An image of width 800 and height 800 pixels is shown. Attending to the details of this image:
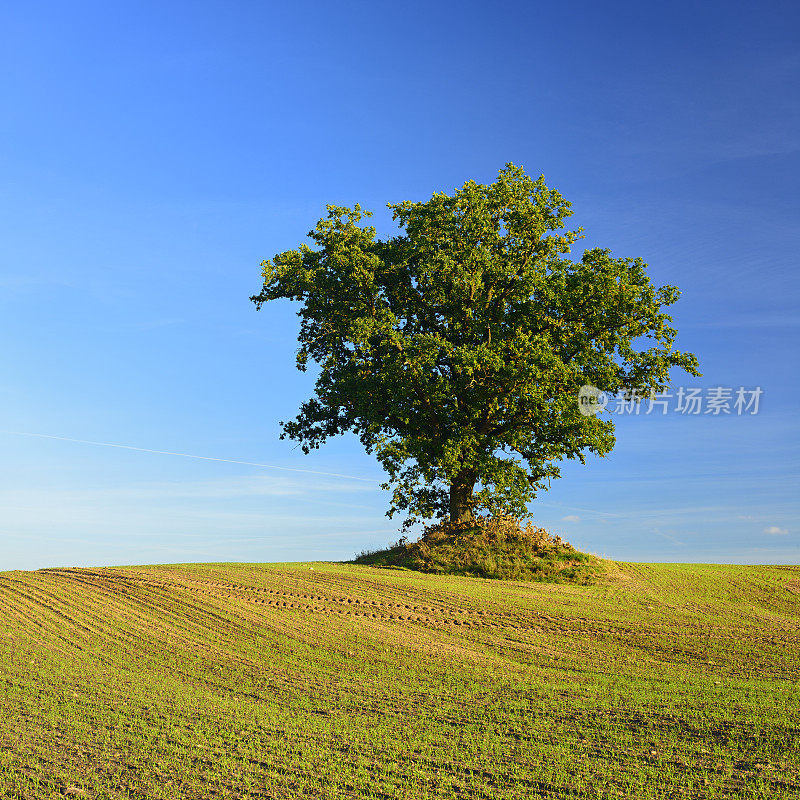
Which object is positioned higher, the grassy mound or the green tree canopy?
the green tree canopy

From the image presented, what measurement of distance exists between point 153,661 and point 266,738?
5.25 metres

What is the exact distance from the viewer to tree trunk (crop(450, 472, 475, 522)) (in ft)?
87.0

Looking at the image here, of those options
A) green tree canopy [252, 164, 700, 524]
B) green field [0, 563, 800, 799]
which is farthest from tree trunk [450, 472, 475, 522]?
green field [0, 563, 800, 799]

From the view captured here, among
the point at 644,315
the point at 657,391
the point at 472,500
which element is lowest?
the point at 472,500

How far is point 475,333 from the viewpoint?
83.4ft

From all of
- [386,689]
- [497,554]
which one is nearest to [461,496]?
[497,554]

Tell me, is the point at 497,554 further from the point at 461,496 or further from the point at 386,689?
the point at 386,689

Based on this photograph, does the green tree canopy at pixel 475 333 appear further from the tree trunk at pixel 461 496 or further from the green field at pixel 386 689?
the green field at pixel 386 689

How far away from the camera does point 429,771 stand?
265 inches

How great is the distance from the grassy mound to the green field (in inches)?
86.2

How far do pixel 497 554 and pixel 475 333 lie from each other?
303 inches

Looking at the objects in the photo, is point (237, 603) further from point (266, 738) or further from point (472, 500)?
point (472, 500)

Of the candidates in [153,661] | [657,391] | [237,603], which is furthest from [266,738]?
[657,391]

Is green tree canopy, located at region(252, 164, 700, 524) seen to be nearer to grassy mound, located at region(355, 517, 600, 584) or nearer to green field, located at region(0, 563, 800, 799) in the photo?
grassy mound, located at region(355, 517, 600, 584)
